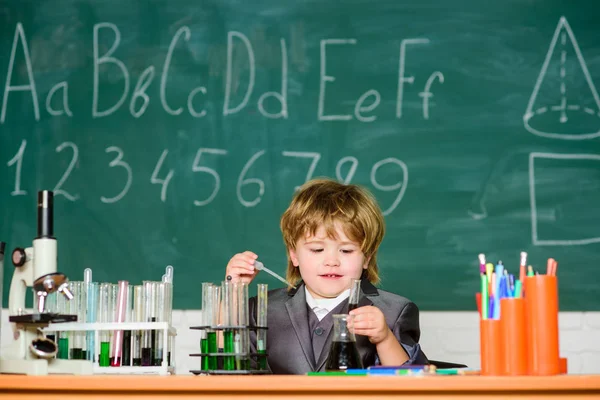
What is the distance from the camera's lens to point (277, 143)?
3.04 metres

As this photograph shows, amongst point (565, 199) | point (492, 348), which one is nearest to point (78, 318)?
point (492, 348)

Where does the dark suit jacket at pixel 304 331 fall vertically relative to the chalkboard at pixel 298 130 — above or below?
below

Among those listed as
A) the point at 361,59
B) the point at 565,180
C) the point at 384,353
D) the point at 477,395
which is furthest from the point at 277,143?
the point at 477,395

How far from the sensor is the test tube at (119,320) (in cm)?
163

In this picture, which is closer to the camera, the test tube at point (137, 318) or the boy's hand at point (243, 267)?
the test tube at point (137, 318)

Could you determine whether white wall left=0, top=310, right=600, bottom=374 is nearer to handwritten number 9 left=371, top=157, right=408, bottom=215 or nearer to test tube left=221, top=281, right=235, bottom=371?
handwritten number 9 left=371, top=157, right=408, bottom=215

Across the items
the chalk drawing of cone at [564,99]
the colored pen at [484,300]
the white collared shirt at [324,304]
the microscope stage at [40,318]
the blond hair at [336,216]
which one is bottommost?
the microscope stage at [40,318]

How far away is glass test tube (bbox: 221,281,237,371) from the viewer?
1.57m

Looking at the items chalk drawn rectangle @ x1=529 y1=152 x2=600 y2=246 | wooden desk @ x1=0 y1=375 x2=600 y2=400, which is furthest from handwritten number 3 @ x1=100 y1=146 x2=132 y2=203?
wooden desk @ x1=0 y1=375 x2=600 y2=400

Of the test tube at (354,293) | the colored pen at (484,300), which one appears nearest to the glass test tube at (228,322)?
the test tube at (354,293)

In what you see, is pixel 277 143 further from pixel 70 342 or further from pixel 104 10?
pixel 70 342

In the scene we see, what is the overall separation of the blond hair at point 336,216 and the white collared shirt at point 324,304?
4.7 inches

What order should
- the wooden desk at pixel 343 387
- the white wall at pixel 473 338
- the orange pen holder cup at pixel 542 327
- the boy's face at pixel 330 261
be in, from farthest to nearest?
the white wall at pixel 473 338 < the boy's face at pixel 330 261 < the orange pen holder cup at pixel 542 327 < the wooden desk at pixel 343 387

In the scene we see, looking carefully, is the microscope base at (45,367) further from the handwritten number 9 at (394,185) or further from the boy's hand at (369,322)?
the handwritten number 9 at (394,185)
